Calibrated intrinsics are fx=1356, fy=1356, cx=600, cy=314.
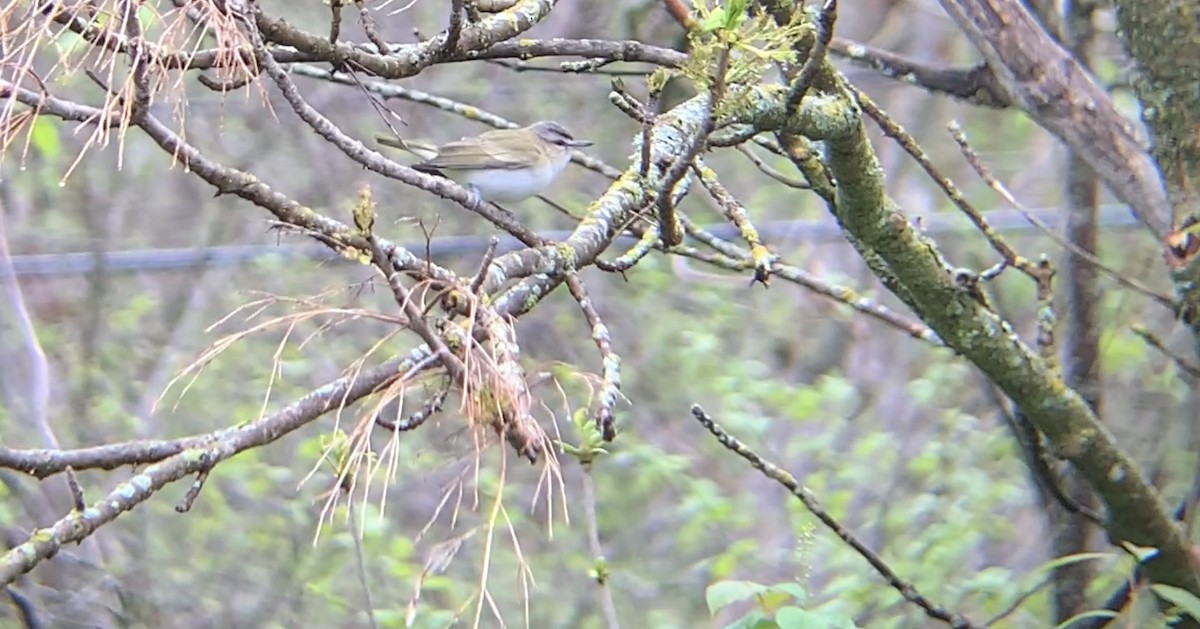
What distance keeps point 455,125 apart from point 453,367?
4083mm

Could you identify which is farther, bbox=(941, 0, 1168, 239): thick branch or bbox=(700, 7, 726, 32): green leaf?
bbox=(941, 0, 1168, 239): thick branch

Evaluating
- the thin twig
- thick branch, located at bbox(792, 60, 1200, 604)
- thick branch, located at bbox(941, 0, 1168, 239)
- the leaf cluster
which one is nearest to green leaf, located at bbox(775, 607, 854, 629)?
the thin twig

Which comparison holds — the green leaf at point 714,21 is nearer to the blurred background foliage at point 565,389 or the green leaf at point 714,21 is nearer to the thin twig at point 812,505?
the thin twig at point 812,505

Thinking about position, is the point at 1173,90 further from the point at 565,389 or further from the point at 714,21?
the point at 565,389

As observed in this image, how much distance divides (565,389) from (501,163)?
0.91 meters

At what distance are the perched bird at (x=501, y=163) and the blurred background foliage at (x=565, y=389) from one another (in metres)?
0.70

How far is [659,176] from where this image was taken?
1642 millimetres

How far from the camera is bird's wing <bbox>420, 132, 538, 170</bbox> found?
3.33 m

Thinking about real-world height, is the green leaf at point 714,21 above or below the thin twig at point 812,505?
above

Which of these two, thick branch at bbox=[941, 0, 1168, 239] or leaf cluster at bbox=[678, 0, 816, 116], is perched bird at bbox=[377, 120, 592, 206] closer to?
thick branch at bbox=[941, 0, 1168, 239]

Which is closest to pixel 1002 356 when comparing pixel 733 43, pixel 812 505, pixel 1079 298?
pixel 812 505

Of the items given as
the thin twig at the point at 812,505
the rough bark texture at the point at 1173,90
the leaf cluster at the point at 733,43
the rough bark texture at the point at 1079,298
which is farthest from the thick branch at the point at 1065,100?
the leaf cluster at the point at 733,43

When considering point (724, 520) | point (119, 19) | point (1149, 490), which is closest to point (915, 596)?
point (1149, 490)

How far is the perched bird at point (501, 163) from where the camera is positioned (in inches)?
131
